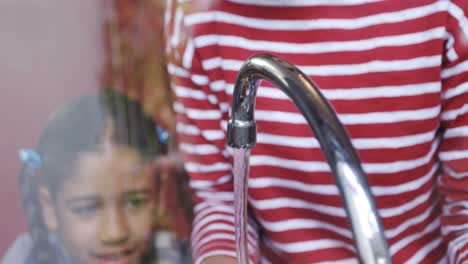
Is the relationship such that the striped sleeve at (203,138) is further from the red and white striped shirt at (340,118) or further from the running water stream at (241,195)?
the running water stream at (241,195)

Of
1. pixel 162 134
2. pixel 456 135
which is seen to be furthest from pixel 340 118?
pixel 162 134

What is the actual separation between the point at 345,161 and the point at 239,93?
0.33 ft

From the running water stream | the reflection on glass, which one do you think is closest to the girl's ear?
the reflection on glass

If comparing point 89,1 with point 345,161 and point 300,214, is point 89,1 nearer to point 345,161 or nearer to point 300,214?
point 300,214

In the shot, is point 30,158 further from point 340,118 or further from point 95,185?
point 340,118

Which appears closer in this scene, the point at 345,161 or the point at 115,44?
the point at 345,161

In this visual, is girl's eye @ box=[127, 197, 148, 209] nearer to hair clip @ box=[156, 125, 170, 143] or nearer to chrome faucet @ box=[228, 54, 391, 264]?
hair clip @ box=[156, 125, 170, 143]

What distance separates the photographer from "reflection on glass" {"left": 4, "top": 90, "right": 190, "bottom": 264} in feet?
2.13

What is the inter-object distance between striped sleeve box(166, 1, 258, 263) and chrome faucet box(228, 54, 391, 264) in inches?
11.7

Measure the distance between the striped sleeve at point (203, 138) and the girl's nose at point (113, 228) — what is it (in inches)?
3.5

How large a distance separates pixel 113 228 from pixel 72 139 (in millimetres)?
109

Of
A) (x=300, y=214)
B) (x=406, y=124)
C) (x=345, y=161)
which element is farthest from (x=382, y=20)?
(x=345, y=161)

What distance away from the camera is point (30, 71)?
24.5 inches

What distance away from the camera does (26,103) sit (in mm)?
626
